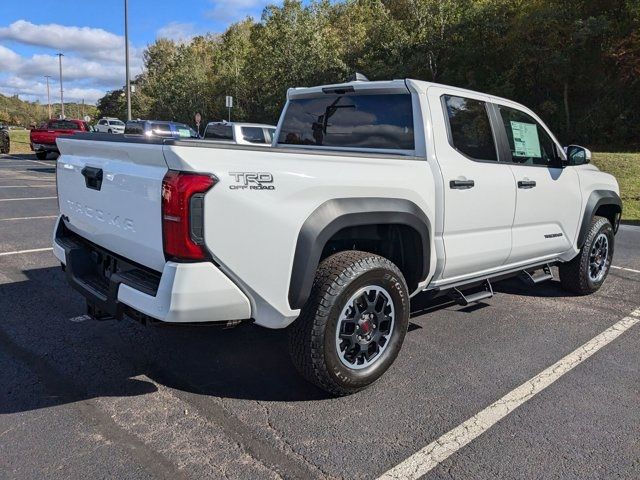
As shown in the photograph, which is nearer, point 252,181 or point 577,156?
point 252,181

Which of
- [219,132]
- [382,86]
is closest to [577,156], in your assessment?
[382,86]

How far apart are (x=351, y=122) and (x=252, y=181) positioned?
5.76 ft

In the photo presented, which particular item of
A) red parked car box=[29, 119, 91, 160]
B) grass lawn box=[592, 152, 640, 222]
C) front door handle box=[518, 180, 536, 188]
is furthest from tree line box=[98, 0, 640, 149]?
front door handle box=[518, 180, 536, 188]

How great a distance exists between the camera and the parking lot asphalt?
260cm

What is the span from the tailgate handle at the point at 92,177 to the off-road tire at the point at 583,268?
174 inches

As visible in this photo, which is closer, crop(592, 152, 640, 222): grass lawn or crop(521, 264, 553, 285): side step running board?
crop(521, 264, 553, 285): side step running board

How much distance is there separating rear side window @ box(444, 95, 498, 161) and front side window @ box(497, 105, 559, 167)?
0.28m

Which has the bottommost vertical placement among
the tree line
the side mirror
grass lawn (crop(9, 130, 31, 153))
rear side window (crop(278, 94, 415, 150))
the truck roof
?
grass lawn (crop(9, 130, 31, 153))

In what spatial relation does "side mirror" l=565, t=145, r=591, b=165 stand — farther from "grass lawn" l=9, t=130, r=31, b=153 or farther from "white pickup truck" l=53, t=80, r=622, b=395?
"grass lawn" l=9, t=130, r=31, b=153

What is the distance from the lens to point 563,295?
560 centimetres

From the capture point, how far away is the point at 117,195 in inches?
117

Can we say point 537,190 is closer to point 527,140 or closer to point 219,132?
point 527,140

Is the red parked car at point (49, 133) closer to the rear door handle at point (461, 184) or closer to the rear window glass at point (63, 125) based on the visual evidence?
the rear window glass at point (63, 125)

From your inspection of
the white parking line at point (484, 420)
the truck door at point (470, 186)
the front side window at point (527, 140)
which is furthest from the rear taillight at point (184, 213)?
the front side window at point (527, 140)
